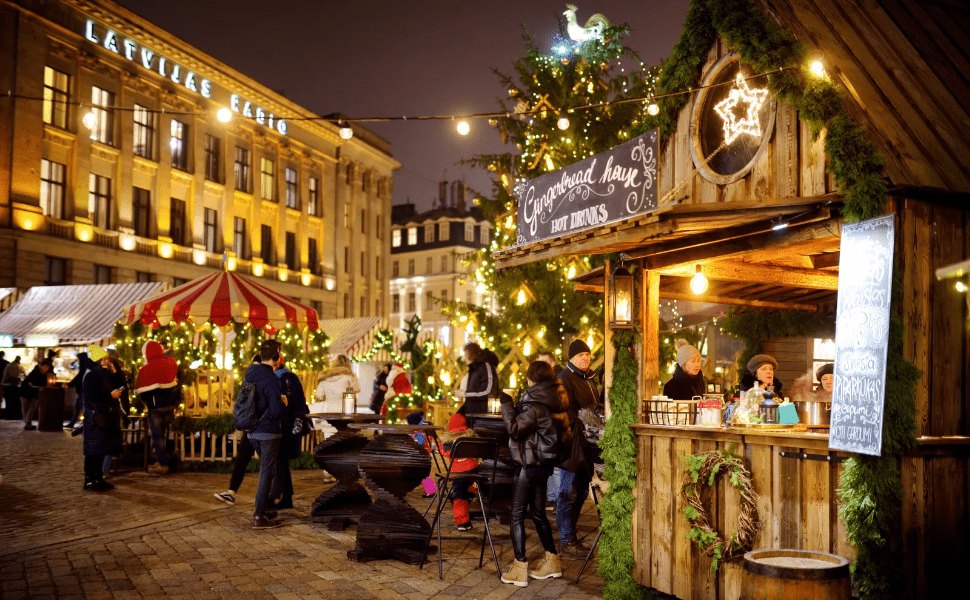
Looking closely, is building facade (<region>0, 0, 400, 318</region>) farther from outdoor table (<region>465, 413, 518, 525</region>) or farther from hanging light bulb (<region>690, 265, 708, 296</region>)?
hanging light bulb (<region>690, 265, 708, 296</region>)

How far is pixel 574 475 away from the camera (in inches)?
314

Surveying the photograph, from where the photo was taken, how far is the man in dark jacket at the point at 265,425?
28.8 ft

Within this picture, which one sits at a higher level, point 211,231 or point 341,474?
point 211,231

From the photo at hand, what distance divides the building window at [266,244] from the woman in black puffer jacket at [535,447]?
39.5m

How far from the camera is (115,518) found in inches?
364

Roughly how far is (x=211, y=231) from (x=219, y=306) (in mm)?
28502

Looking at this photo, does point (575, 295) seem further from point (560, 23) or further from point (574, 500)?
point (574, 500)

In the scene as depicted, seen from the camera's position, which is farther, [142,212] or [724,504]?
[142,212]

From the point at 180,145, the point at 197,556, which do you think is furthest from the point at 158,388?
the point at 180,145

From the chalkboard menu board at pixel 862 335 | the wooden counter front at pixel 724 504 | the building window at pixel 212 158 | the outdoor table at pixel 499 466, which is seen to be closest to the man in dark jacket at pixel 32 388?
the outdoor table at pixel 499 466

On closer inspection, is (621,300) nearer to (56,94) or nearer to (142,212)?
(56,94)

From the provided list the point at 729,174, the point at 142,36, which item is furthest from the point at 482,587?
the point at 142,36

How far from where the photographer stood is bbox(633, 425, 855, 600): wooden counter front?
5.16 metres

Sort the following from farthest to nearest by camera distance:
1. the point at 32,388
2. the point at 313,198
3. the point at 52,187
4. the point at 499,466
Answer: the point at 313,198 < the point at 52,187 < the point at 32,388 < the point at 499,466
